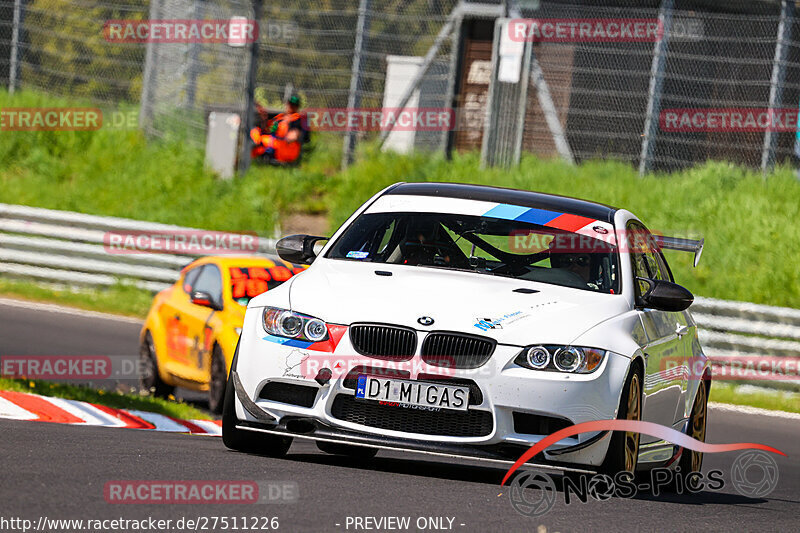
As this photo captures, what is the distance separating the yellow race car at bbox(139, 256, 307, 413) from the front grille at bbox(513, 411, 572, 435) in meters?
4.89

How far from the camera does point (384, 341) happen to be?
7234 millimetres

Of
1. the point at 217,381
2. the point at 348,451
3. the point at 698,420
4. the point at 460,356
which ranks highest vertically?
the point at 460,356

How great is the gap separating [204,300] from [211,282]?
23.5 inches

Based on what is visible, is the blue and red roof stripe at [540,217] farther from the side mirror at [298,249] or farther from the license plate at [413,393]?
the license plate at [413,393]

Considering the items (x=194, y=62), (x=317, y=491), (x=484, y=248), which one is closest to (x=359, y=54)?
(x=194, y=62)

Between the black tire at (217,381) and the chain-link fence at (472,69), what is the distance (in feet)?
30.0

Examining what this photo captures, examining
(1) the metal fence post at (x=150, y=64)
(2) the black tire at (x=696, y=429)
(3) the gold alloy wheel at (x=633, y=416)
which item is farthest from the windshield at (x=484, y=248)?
(1) the metal fence post at (x=150, y=64)

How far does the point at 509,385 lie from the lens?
7082mm

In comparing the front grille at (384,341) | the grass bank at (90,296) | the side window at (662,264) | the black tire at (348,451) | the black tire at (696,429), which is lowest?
the grass bank at (90,296)

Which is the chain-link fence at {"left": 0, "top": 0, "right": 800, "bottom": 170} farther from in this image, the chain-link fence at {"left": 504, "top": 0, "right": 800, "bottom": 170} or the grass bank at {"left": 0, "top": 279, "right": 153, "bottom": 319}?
the grass bank at {"left": 0, "top": 279, "right": 153, "bottom": 319}

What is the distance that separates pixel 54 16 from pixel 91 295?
20.2 feet

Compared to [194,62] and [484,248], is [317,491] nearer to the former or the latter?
[484,248]

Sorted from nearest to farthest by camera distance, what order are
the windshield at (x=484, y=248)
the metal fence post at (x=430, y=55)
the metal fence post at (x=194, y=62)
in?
the windshield at (x=484, y=248) < the metal fence post at (x=430, y=55) < the metal fence post at (x=194, y=62)

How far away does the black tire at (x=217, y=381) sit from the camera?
38.7 feet
